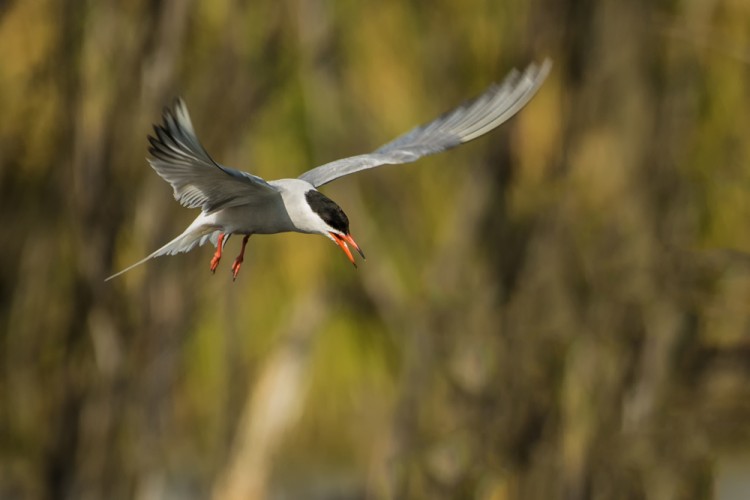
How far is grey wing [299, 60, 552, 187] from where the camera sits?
4.31m

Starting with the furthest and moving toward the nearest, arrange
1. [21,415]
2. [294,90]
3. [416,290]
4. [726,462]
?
[726,462]
[294,90]
[416,290]
[21,415]

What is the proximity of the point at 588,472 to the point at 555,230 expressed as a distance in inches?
46.3

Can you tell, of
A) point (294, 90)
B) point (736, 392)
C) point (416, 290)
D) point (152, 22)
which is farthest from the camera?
point (294, 90)

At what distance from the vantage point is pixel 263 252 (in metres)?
10.8

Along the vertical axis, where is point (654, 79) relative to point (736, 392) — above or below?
above

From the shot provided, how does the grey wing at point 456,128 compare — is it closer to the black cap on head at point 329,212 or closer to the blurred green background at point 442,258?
the black cap on head at point 329,212

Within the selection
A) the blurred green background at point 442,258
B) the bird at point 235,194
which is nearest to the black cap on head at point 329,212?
the bird at point 235,194

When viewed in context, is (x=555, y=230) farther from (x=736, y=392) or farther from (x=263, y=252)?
(x=263, y=252)

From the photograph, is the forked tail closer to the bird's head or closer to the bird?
the bird

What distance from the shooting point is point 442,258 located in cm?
845

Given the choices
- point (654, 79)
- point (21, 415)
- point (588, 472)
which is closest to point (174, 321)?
point (21, 415)

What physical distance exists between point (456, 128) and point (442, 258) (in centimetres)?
380

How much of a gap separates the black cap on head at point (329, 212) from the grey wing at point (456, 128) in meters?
0.47

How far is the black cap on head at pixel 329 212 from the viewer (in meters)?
3.69
